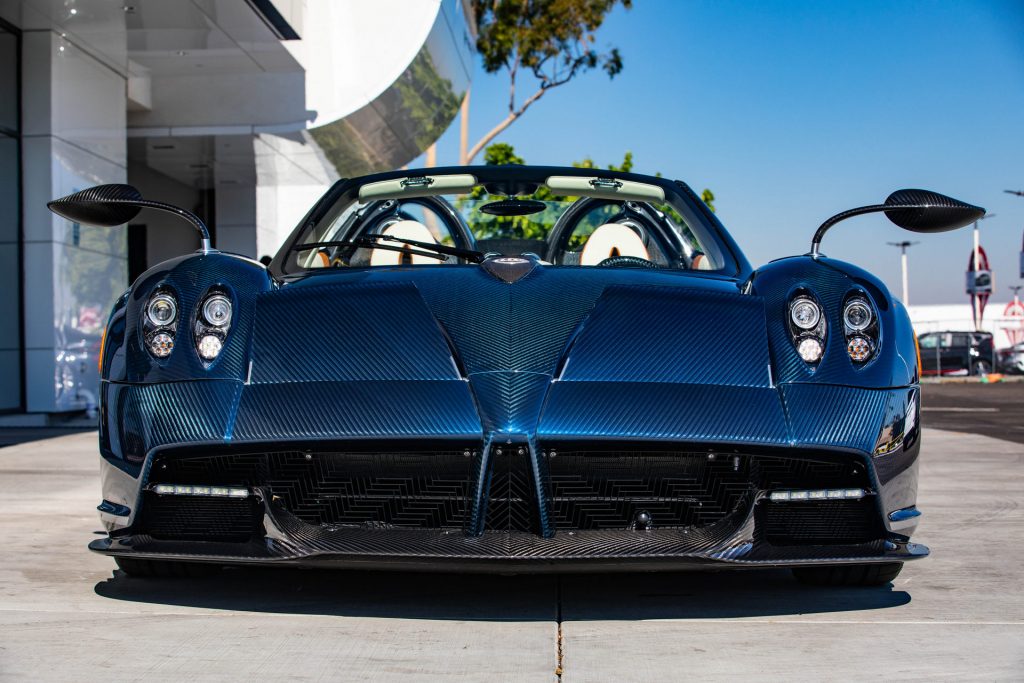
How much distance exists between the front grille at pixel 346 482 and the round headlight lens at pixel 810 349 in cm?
92

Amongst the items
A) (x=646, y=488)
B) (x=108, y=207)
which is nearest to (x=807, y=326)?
(x=646, y=488)

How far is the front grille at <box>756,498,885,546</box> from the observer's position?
2504 millimetres

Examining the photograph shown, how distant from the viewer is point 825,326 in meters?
2.80

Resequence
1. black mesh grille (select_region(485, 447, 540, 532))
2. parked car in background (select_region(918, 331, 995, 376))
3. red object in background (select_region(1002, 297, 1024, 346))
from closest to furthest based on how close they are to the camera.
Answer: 1. black mesh grille (select_region(485, 447, 540, 532))
2. parked car in background (select_region(918, 331, 995, 376))
3. red object in background (select_region(1002, 297, 1024, 346))

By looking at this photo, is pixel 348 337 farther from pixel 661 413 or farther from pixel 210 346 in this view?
pixel 661 413

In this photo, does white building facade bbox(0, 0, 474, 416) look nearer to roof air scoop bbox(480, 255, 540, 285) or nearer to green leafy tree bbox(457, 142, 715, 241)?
green leafy tree bbox(457, 142, 715, 241)

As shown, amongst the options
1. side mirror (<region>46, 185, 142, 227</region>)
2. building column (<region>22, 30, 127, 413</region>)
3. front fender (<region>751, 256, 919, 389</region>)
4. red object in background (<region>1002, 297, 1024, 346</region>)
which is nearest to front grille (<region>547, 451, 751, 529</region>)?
front fender (<region>751, 256, 919, 389</region>)

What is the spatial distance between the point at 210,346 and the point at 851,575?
5.77ft

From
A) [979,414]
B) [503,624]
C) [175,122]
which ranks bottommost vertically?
[503,624]

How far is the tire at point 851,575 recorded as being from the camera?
116 inches

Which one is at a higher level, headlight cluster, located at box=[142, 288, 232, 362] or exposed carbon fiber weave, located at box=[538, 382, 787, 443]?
headlight cluster, located at box=[142, 288, 232, 362]

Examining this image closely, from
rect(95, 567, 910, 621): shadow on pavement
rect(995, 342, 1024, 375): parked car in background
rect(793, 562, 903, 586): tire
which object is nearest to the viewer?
Answer: rect(95, 567, 910, 621): shadow on pavement

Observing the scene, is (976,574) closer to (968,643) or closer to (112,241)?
(968,643)

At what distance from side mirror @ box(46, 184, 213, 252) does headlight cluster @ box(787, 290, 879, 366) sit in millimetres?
1610
